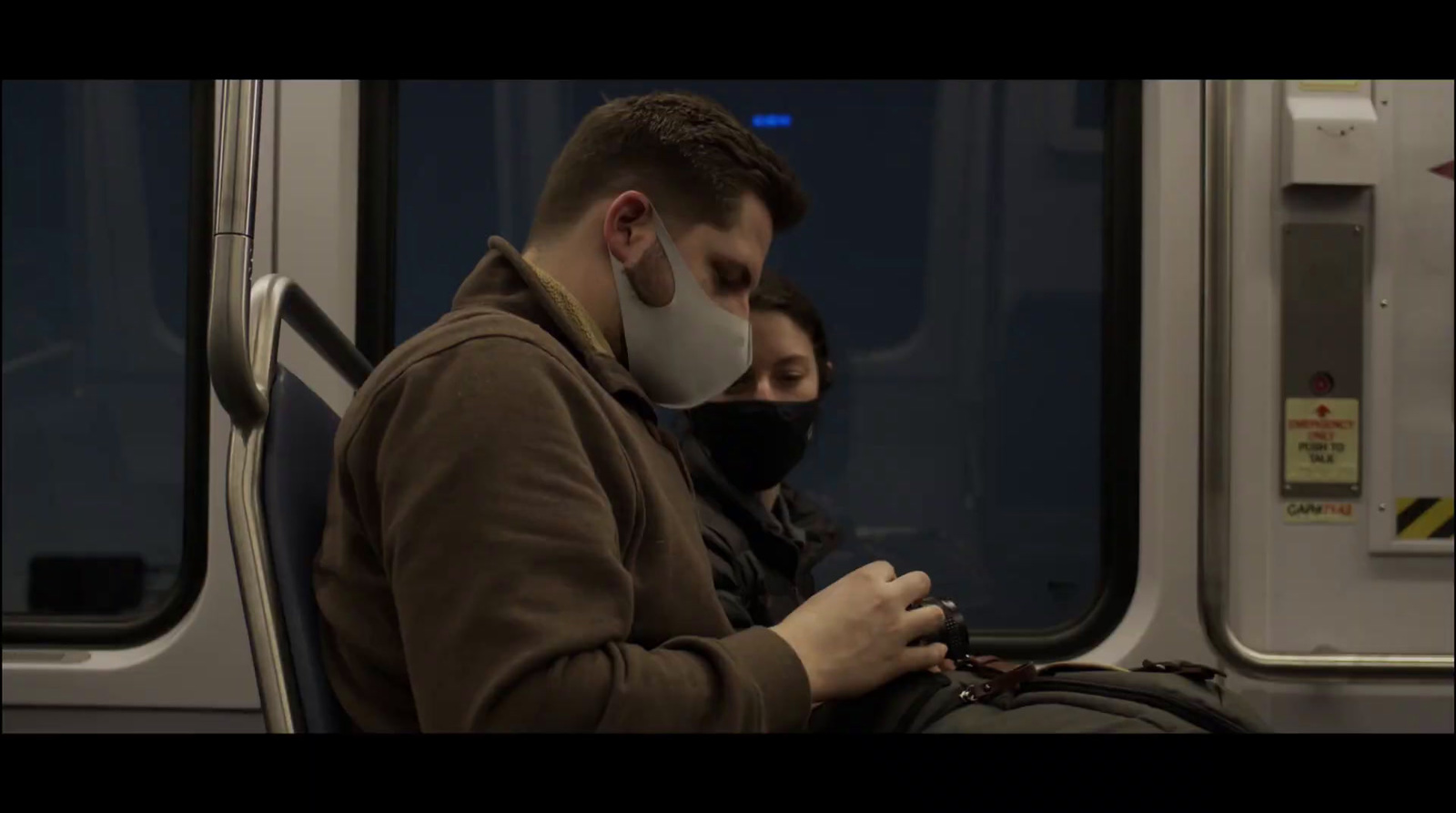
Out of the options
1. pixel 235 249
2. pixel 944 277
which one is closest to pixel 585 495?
pixel 235 249

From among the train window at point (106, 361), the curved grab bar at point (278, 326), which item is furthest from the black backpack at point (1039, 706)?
the train window at point (106, 361)

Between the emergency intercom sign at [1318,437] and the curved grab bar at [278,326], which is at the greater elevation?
the curved grab bar at [278,326]

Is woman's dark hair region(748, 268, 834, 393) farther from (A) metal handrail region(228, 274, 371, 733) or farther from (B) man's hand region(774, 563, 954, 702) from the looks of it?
(A) metal handrail region(228, 274, 371, 733)

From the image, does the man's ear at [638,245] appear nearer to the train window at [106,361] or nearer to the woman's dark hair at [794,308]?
the woman's dark hair at [794,308]

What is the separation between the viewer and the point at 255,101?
1171 millimetres

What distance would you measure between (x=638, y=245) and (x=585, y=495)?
16.6 inches

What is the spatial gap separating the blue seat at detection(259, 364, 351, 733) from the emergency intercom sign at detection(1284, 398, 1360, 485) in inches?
69.5

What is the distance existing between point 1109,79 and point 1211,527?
915mm

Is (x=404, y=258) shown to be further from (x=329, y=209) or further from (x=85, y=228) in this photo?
(x=85, y=228)

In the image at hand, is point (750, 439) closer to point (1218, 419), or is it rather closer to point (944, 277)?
point (944, 277)

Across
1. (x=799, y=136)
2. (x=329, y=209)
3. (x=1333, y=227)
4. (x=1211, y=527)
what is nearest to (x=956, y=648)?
(x=1211, y=527)

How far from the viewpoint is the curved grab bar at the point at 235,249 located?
1099 mm

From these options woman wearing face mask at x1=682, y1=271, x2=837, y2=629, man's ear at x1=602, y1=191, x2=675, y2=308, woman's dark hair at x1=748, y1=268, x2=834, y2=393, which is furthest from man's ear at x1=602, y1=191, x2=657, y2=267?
woman's dark hair at x1=748, y1=268, x2=834, y2=393

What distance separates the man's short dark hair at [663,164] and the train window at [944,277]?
80 cm
